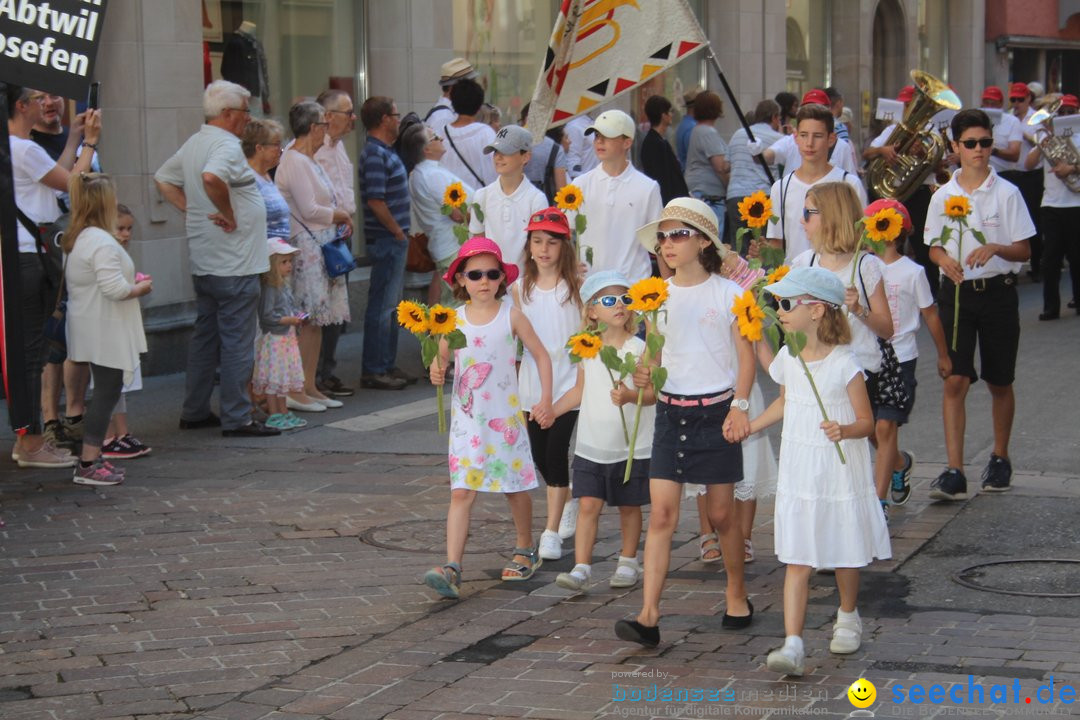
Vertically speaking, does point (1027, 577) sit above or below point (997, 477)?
below

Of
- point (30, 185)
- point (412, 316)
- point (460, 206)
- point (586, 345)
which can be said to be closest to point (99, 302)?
point (30, 185)

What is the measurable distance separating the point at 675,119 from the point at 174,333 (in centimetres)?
1021

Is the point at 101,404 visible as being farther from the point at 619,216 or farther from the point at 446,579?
the point at 446,579

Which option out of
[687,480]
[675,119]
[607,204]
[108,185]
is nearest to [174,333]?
[108,185]

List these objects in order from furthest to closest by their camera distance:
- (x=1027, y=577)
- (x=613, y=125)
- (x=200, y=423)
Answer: (x=200, y=423)
(x=613, y=125)
(x=1027, y=577)

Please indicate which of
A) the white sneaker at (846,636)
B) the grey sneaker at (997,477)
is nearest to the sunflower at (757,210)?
the grey sneaker at (997,477)

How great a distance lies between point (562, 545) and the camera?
25.6ft

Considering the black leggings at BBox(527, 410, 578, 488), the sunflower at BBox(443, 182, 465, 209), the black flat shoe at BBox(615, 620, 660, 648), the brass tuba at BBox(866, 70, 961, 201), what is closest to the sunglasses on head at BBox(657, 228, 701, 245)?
the black leggings at BBox(527, 410, 578, 488)

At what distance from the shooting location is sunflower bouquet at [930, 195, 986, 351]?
26.9 ft

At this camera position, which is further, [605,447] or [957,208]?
[957,208]

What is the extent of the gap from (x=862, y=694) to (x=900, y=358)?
2811 millimetres

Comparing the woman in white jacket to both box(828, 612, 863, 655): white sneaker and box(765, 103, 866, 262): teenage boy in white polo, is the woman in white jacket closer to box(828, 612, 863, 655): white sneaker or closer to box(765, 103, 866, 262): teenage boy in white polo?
box(765, 103, 866, 262): teenage boy in white polo

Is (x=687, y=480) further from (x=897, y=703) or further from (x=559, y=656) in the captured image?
(x=897, y=703)

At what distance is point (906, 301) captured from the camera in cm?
794
